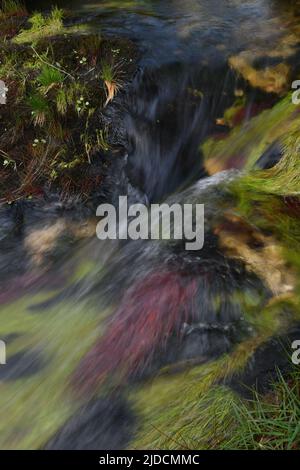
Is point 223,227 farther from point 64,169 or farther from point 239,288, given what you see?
point 64,169

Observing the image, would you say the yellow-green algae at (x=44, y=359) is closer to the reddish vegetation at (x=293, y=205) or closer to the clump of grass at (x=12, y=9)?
the reddish vegetation at (x=293, y=205)

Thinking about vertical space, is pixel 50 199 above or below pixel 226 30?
below

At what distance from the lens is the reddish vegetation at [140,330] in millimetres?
3170

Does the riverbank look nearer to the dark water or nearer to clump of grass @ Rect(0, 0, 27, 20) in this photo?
the dark water

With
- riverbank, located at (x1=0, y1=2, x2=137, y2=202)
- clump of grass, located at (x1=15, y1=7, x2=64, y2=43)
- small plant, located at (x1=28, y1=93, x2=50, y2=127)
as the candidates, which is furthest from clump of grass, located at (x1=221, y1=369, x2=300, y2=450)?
clump of grass, located at (x1=15, y1=7, x2=64, y2=43)

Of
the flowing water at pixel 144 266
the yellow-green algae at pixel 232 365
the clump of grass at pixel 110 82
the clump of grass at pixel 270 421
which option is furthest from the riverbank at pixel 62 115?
the clump of grass at pixel 270 421

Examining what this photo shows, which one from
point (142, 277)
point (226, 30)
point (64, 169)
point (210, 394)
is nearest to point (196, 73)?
point (226, 30)

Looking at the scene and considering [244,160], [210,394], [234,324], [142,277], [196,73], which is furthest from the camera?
[196,73]

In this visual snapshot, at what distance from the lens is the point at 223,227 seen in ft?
12.5

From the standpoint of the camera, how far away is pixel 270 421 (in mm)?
2393

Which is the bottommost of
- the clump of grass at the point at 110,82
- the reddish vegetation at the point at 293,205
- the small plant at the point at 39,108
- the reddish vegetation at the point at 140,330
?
the reddish vegetation at the point at 140,330

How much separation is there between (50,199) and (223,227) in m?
1.98

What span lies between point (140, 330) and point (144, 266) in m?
0.72

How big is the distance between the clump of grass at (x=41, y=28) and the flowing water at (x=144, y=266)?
16.4 inches
